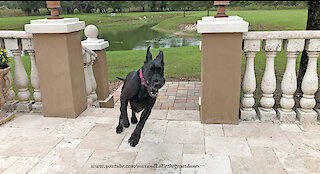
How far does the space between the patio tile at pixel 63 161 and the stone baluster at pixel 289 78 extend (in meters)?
2.82

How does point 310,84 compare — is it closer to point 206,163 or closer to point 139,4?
point 206,163

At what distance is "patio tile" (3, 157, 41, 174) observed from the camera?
2754 millimetres

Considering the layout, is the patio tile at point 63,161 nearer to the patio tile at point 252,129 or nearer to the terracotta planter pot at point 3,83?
the terracotta planter pot at point 3,83

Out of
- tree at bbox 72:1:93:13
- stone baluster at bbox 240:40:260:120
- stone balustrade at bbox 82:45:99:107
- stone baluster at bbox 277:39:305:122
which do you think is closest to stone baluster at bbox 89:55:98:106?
stone balustrade at bbox 82:45:99:107

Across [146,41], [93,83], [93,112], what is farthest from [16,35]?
[146,41]

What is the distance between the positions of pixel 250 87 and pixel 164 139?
1.51 m

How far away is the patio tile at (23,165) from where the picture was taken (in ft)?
9.04

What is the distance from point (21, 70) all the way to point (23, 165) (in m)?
2.07

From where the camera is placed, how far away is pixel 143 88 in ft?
10.3

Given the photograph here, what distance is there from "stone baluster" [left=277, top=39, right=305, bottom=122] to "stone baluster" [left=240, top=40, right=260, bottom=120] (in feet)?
1.30

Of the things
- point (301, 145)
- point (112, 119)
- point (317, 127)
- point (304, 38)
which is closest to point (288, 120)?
point (317, 127)

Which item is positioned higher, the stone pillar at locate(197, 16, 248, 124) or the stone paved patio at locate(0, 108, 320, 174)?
the stone pillar at locate(197, 16, 248, 124)

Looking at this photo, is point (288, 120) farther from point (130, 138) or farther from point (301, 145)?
point (130, 138)

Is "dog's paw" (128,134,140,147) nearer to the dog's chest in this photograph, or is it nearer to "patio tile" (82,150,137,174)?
"patio tile" (82,150,137,174)
